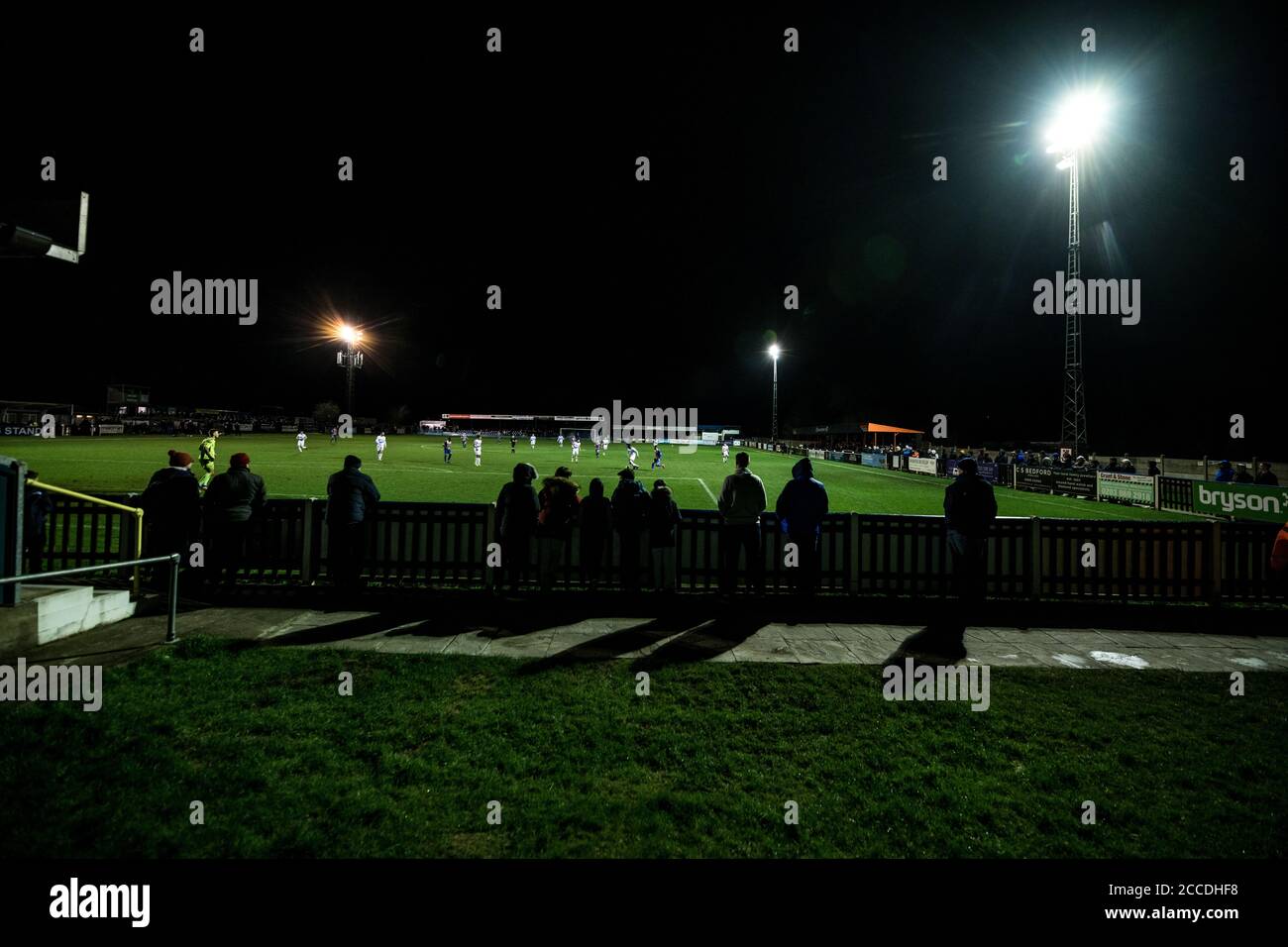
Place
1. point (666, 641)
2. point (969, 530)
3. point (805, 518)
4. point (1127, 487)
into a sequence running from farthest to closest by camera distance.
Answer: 1. point (1127, 487)
2. point (805, 518)
3. point (969, 530)
4. point (666, 641)

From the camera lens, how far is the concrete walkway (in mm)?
5656

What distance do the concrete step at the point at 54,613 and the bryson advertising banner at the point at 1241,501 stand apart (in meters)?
22.9

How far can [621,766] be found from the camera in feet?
12.0

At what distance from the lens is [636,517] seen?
26.1 feet

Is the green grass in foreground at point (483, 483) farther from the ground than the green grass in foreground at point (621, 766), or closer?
farther from the ground

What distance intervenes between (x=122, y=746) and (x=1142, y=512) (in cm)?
2582

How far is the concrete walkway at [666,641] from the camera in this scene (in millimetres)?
5656

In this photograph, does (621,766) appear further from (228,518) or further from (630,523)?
(228,518)

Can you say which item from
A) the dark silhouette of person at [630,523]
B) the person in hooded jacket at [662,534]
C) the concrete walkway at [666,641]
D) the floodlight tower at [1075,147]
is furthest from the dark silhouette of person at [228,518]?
the floodlight tower at [1075,147]

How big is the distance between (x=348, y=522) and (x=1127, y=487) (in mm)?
26984

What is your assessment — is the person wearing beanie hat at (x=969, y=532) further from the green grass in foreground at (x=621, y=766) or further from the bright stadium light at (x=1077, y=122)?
the bright stadium light at (x=1077, y=122)

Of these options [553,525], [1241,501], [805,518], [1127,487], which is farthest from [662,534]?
[1127,487]
